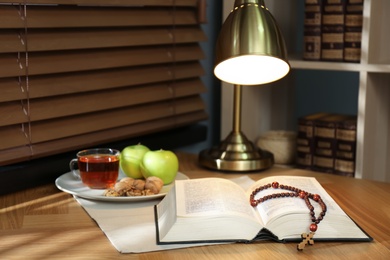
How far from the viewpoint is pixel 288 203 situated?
139 cm

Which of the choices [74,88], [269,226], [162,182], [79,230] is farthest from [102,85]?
[269,226]

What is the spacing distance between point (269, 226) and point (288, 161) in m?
0.79

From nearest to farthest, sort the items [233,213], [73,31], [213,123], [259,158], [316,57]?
[233,213] → [73,31] → [259,158] → [316,57] → [213,123]

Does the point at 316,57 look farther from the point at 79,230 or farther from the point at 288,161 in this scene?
the point at 79,230

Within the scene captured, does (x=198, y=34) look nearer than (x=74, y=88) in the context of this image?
No

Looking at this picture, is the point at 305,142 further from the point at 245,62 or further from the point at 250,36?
the point at 250,36

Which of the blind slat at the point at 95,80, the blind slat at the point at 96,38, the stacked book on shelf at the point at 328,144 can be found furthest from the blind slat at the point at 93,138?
the stacked book on shelf at the point at 328,144

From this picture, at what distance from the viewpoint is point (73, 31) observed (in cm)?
173

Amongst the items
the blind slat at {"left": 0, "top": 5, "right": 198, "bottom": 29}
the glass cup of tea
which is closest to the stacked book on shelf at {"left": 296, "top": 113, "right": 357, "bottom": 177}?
the blind slat at {"left": 0, "top": 5, "right": 198, "bottom": 29}

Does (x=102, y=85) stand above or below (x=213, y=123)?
above

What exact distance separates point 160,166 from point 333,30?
0.69m

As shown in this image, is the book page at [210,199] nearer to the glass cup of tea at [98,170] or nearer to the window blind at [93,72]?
the glass cup of tea at [98,170]

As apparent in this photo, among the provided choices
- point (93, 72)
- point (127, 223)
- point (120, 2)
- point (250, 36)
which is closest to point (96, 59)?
point (93, 72)

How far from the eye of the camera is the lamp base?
6.01 feet
